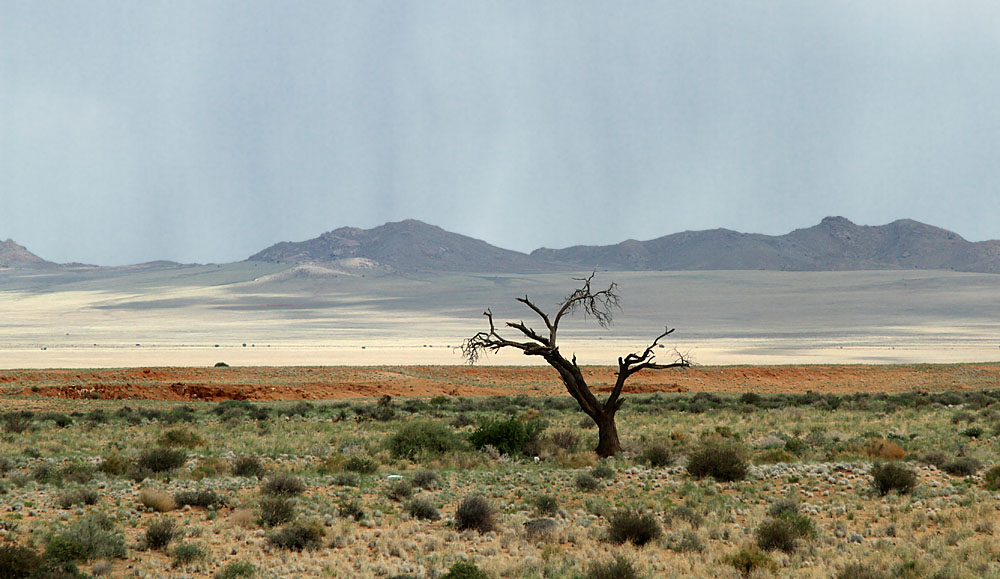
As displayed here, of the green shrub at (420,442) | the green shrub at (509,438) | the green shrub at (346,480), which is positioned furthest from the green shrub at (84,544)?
the green shrub at (509,438)

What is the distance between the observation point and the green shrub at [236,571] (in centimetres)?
996

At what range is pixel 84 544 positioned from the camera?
10.4 m

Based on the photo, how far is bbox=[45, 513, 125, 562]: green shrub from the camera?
10.1 meters

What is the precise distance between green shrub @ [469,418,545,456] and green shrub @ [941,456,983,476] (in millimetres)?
8717

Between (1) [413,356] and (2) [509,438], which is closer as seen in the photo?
(2) [509,438]

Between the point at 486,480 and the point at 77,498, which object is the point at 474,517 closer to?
the point at 486,480

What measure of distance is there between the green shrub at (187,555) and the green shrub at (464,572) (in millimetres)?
3239

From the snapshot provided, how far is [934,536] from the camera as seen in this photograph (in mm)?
11758

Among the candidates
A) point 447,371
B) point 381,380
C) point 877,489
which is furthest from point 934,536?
point 447,371

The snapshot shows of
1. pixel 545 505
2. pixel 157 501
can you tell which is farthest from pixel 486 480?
pixel 157 501

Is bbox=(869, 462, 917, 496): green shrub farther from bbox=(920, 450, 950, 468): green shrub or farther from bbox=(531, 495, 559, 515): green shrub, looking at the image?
bbox=(531, 495, 559, 515): green shrub

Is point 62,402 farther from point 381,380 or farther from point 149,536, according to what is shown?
point 149,536

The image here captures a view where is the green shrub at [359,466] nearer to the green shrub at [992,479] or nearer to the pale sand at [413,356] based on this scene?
the green shrub at [992,479]

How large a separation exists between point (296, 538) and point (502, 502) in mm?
4172
